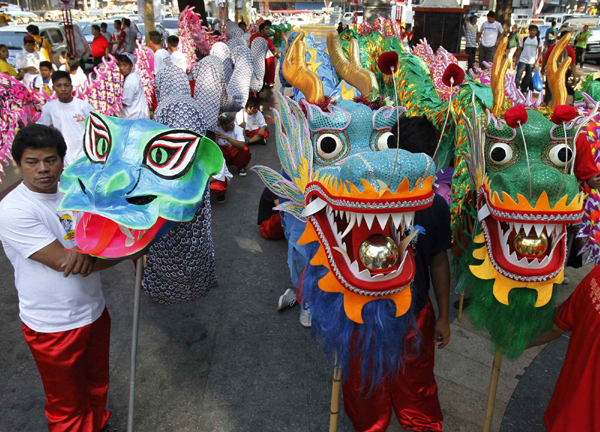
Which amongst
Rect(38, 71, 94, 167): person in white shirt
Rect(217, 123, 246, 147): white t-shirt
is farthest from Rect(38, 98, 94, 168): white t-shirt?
Rect(217, 123, 246, 147): white t-shirt

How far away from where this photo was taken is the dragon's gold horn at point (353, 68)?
2.51m

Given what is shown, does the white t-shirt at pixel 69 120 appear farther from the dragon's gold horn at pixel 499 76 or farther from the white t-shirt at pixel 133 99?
the dragon's gold horn at pixel 499 76

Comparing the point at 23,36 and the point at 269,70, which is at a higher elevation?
the point at 23,36

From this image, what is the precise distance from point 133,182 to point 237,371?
163cm

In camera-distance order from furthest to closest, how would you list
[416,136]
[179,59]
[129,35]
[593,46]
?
[593,46]
[129,35]
[179,59]
[416,136]

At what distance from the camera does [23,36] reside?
1155 cm

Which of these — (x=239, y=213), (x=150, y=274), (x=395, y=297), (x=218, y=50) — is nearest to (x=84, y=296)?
(x=150, y=274)

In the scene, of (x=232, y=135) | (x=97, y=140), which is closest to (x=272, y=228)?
(x=232, y=135)

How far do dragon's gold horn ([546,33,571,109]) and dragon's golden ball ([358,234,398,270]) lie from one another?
115 centimetres

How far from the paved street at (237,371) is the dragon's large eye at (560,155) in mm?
1449

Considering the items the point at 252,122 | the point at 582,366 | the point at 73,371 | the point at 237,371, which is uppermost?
the point at 582,366

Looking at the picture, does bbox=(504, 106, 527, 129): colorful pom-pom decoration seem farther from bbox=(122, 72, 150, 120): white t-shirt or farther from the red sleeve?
bbox=(122, 72, 150, 120): white t-shirt

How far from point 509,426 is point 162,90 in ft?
8.31

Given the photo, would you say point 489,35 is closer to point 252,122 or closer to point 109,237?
point 252,122
